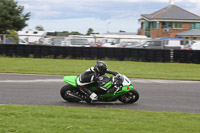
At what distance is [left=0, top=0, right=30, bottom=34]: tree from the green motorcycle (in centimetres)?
3902

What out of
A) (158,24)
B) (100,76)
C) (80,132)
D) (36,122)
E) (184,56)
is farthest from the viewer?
(158,24)

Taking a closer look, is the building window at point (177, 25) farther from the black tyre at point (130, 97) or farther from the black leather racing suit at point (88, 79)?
the black leather racing suit at point (88, 79)

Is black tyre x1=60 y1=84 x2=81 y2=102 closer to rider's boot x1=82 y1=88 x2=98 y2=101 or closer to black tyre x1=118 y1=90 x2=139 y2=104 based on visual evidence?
rider's boot x1=82 y1=88 x2=98 y2=101

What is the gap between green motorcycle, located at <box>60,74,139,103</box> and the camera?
9391mm

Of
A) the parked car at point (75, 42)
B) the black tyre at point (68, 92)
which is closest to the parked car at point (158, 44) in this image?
the parked car at point (75, 42)

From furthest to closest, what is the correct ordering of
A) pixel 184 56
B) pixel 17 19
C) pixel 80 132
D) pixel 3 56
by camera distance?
pixel 17 19
pixel 3 56
pixel 184 56
pixel 80 132

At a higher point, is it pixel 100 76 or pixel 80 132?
pixel 100 76

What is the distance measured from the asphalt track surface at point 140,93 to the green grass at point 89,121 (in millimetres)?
1339

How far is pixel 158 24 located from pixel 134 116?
169ft

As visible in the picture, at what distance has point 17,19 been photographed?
156 ft

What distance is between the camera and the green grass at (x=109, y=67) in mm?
17438

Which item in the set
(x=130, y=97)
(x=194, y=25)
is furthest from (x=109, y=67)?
(x=194, y=25)

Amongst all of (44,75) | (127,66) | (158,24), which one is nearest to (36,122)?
(44,75)

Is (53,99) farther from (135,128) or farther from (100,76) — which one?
(135,128)
